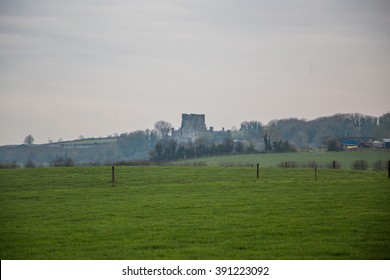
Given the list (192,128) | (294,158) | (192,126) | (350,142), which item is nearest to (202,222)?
(294,158)

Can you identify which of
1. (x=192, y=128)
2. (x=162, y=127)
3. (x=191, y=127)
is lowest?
(x=162, y=127)

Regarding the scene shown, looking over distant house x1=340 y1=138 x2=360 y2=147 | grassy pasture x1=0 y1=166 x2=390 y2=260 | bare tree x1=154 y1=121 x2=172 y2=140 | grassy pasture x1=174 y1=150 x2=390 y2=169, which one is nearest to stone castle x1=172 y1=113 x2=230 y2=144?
bare tree x1=154 y1=121 x2=172 y2=140

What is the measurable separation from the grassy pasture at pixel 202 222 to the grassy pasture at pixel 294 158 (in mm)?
43007

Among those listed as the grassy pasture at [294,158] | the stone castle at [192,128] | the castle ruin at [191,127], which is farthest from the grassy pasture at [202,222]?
the castle ruin at [191,127]

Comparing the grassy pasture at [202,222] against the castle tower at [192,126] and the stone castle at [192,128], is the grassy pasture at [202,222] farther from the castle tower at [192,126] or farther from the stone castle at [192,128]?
the castle tower at [192,126]

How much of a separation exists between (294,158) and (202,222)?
64648 mm

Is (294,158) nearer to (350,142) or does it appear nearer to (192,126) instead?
(350,142)

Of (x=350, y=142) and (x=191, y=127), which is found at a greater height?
(x=191, y=127)

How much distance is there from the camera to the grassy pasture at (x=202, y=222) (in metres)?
14.4

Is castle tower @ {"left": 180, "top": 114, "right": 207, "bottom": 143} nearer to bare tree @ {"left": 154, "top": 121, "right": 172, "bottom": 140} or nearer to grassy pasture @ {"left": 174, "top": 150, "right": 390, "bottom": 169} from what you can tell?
bare tree @ {"left": 154, "top": 121, "right": 172, "bottom": 140}

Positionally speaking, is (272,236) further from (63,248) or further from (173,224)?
(63,248)

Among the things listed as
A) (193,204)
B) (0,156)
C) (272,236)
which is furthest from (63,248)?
(0,156)

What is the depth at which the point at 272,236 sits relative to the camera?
16.1 meters

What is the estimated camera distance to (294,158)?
82.2 meters
